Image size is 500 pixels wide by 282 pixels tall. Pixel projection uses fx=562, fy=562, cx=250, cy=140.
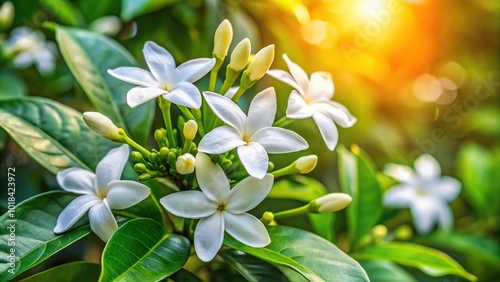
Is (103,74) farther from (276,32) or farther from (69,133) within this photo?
(276,32)

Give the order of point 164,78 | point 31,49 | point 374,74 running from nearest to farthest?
1. point 164,78
2. point 31,49
3. point 374,74

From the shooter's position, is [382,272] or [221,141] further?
[382,272]

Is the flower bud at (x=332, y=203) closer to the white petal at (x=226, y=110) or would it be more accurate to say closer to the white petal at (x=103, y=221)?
the white petal at (x=226, y=110)

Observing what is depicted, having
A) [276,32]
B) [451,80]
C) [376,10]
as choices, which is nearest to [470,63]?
[451,80]

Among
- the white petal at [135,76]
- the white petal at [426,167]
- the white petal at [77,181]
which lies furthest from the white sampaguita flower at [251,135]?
the white petal at [426,167]

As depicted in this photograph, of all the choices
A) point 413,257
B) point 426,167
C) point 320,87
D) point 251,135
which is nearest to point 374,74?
point 426,167

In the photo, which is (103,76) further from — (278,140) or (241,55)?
(278,140)
